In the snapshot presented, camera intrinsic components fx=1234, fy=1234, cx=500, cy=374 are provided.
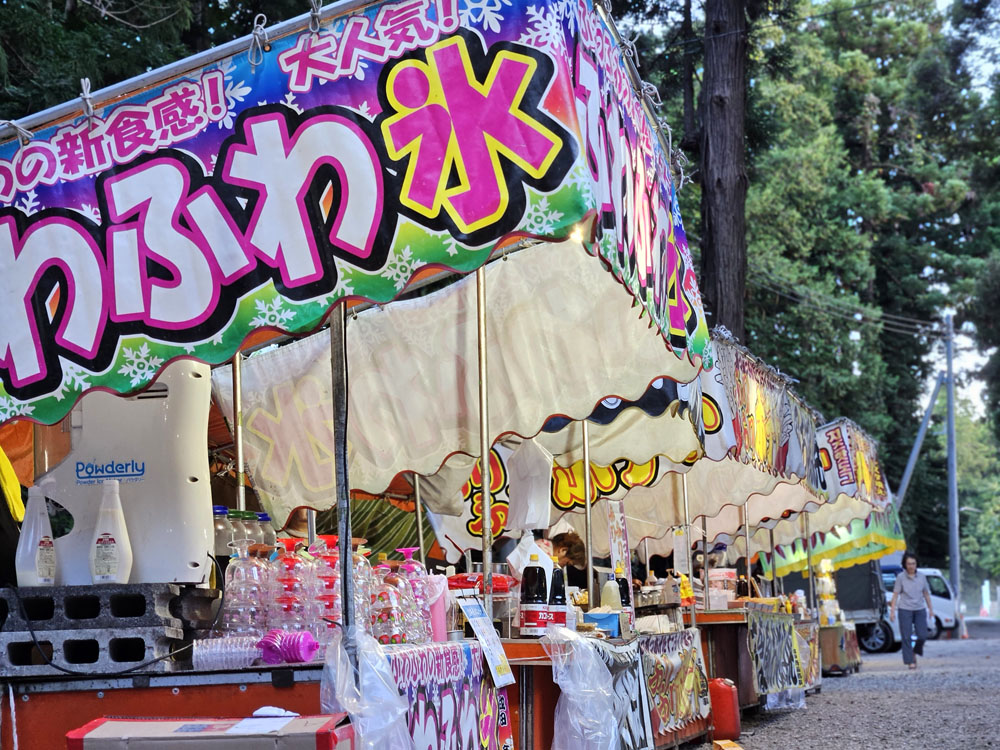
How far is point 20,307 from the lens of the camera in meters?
4.09

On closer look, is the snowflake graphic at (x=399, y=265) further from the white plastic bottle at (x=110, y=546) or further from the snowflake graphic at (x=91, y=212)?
the white plastic bottle at (x=110, y=546)

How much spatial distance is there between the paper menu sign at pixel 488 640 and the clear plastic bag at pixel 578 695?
718 mm

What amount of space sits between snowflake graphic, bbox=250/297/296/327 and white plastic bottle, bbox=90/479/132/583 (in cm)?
97

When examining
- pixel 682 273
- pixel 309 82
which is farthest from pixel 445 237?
pixel 682 273

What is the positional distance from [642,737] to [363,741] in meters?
4.13

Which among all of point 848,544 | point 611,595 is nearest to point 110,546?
point 611,595

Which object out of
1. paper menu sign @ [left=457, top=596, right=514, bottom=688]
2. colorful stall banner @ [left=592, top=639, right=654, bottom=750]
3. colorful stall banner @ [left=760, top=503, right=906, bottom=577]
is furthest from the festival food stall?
colorful stall banner @ [left=760, top=503, right=906, bottom=577]

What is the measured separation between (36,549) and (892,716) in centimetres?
1116

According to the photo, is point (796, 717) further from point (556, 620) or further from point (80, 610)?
point (80, 610)

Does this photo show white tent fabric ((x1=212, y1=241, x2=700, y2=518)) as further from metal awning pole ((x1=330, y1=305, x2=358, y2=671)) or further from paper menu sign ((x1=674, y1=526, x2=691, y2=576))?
paper menu sign ((x1=674, y1=526, x2=691, y2=576))

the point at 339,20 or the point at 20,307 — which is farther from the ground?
the point at 339,20

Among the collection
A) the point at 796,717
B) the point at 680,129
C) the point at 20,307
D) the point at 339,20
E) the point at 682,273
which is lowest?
the point at 796,717

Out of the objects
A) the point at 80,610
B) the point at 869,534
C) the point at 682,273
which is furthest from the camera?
the point at 869,534

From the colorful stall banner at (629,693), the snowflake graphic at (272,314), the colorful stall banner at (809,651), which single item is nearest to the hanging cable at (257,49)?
the snowflake graphic at (272,314)
